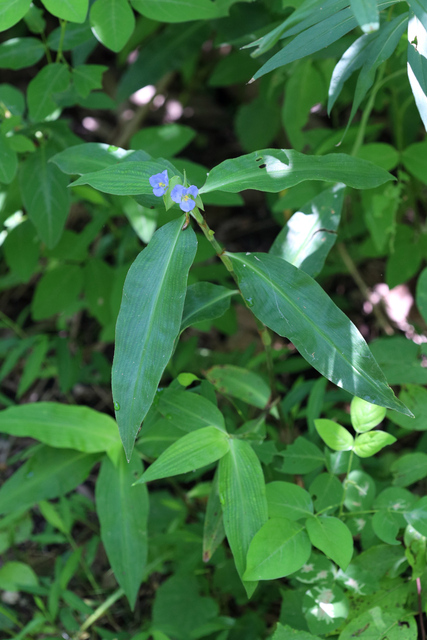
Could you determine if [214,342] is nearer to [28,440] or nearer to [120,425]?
[28,440]

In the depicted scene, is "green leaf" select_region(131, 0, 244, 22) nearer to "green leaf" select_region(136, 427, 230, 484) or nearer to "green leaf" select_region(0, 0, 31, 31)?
"green leaf" select_region(0, 0, 31, 31)

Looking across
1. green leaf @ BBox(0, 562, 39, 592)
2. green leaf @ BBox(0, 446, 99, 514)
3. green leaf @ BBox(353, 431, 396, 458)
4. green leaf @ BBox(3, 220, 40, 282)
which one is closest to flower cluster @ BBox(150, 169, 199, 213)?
green leaf @ BBox(353, 431, 396, 458)

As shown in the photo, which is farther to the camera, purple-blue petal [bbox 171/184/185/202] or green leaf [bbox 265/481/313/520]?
green leaf [bbox 265/481/313/520]

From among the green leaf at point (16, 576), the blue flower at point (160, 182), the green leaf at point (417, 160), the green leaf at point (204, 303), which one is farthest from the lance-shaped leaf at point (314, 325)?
the green leaf at point (16, 576)

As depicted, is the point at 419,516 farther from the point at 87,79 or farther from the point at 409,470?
the point at 87,79

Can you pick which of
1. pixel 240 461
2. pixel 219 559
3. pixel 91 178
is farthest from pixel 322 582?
pixel 91 178

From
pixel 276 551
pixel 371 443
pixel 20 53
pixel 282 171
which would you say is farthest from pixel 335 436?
pixel 20 53
